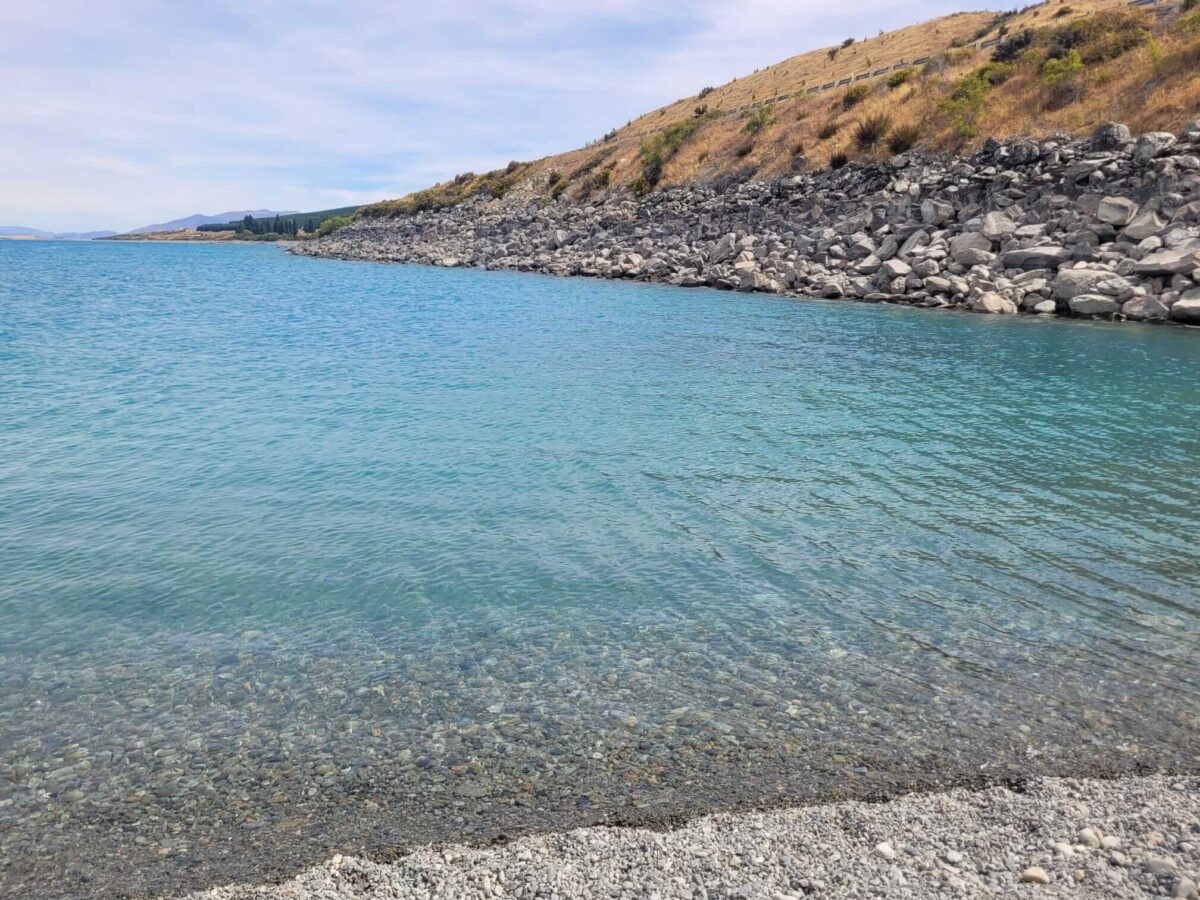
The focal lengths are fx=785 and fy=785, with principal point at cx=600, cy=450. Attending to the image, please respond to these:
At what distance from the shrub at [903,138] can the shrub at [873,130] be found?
1.00 metres

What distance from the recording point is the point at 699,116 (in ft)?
251

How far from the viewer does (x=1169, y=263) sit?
2883 cm

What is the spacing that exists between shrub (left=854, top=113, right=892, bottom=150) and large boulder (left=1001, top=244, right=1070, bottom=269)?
20.6m

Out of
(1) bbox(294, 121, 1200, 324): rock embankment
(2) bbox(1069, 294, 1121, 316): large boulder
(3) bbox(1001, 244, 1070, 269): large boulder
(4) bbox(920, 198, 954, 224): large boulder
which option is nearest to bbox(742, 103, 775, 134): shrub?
(1) bbox(294, 121, 1200, 324): rock embankment

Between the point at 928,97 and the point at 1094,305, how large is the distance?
29413 mm

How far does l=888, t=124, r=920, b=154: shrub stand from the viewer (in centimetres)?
4953

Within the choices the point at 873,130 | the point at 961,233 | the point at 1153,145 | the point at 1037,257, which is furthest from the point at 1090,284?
the point at 873,130

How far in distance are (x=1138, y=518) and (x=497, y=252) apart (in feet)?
214

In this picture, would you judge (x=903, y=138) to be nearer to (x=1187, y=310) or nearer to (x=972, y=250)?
(x=972, y=250)

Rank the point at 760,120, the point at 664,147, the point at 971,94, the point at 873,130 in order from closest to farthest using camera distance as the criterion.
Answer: the point at 971,94
the point at 873,130
the point at 760,120
the point at 664,147

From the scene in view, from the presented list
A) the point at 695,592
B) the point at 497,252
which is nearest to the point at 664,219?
the point at 497,252

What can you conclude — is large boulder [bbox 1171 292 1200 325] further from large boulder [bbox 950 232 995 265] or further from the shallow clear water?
the shallow clear water

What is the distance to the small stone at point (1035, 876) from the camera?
4480 mm

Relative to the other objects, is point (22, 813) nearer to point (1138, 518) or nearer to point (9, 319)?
point (1138, 518)
